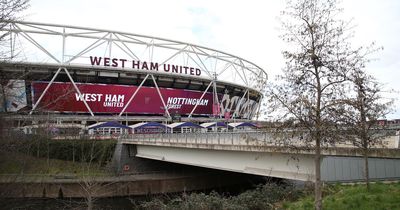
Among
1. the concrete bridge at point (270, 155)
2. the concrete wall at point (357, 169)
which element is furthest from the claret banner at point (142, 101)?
the concrete wall at point (357, 169)

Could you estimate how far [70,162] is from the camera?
44.2m

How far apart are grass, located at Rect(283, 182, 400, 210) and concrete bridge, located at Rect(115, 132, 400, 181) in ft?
4.11

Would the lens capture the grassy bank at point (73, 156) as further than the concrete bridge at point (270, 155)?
Yes

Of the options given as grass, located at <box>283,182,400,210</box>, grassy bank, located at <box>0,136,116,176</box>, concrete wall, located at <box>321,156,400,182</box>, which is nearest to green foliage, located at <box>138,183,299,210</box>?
grass, located at <box>283,182,400,210</box>

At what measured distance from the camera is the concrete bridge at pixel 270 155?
14.5 metres

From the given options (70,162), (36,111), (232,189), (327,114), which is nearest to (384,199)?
(327,114)

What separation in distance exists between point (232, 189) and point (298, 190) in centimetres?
2049

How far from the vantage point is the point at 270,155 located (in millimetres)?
20016

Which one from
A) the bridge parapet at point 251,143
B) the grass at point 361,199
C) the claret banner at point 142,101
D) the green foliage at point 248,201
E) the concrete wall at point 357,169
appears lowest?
the green foliage at point 248,201

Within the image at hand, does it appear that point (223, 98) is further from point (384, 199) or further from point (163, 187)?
point (384, 199)

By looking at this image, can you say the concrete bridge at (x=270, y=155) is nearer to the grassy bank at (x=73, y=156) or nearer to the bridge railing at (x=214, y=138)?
A: the bridge railing at (x=214, y=138)

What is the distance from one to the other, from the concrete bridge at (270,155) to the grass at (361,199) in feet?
4.11

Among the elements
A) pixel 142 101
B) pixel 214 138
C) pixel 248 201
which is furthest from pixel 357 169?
pixel 142 101

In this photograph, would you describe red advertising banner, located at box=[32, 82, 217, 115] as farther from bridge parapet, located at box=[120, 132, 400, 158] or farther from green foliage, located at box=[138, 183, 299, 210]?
green foliage, located at box=[138, 183, 299, 210]
